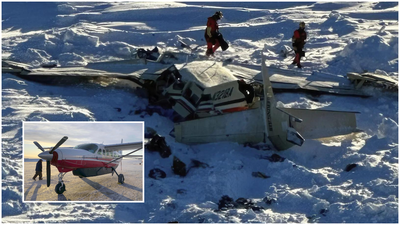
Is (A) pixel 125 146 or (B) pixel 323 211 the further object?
(A) pixel 125 146

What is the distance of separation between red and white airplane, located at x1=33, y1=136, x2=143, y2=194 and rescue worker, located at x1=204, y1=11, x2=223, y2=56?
6649mm

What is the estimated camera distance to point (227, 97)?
11.1 meters

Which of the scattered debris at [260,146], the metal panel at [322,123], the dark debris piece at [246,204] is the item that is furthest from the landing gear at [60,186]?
the metal panel at [322,123]

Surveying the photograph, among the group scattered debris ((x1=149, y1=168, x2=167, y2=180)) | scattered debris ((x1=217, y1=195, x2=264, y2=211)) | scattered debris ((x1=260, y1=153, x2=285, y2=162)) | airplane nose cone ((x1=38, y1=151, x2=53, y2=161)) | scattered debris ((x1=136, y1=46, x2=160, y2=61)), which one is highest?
scattered debris ((x1=136, y1=46, x2=160, y2=61))

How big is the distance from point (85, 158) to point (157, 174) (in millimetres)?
1494

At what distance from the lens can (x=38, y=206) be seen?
894 cm

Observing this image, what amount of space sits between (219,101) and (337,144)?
2.32 meters

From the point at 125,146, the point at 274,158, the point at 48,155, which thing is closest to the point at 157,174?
the point at 125,146

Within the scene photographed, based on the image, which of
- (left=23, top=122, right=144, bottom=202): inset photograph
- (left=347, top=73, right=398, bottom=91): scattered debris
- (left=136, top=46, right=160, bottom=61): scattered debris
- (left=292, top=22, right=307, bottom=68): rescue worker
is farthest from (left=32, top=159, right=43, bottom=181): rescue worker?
(left=292, top=22, right=307, bottom=68): rescue worker

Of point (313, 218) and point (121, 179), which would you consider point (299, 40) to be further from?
point (121, 179)

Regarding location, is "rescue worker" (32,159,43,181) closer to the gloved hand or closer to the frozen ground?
the frozen ground

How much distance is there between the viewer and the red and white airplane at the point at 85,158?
8547 mm

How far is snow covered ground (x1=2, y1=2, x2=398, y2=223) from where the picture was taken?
8.93 meters

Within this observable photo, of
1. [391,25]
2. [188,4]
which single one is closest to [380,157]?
[391,25]
